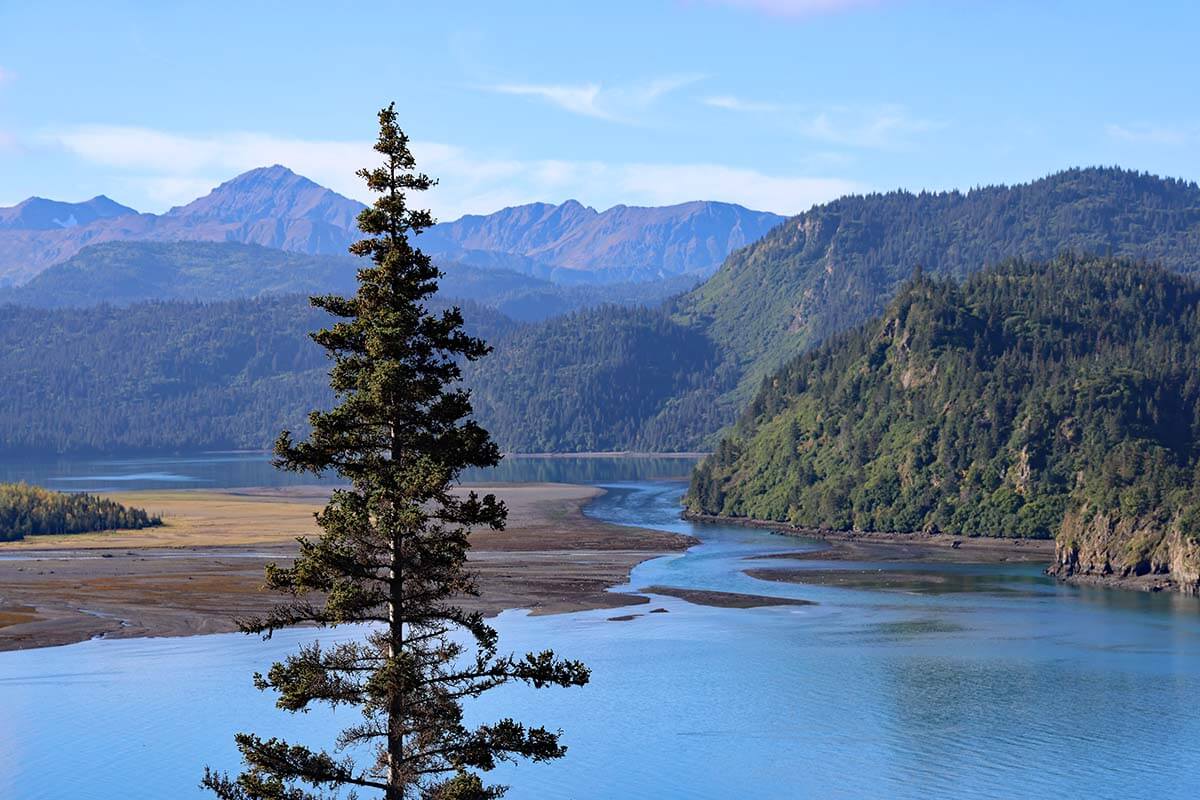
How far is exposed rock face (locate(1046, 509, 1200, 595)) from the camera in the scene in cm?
15188

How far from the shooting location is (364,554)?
40.3 meters

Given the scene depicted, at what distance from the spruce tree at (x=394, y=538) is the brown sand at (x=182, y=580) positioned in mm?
81428

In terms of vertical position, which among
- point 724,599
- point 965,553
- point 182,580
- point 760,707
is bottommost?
point 760,707

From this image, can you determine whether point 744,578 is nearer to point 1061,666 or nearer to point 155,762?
point 1061,666

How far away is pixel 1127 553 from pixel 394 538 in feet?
438

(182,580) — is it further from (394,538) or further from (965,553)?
(394,538)

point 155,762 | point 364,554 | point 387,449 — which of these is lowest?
point 155,762

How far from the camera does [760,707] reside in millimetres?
95625

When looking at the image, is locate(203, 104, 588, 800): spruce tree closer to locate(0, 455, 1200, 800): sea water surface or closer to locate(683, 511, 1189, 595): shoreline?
locate(0, 455, 1200, 800): sea water surface

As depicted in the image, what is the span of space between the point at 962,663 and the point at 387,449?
7785cm

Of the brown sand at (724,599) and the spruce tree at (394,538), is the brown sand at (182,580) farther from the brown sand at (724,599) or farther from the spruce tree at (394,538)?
the spruce tree at (394,538)

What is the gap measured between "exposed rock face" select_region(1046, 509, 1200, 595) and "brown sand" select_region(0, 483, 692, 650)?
154ft

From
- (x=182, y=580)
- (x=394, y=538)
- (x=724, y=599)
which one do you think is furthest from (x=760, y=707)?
(x=182, y=580)

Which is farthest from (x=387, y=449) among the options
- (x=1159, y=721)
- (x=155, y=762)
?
(x=1159, y=721)
